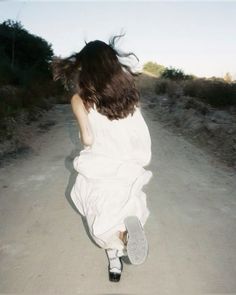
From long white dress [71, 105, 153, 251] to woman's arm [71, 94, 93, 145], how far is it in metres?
0.04

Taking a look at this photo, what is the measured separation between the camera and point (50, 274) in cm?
298

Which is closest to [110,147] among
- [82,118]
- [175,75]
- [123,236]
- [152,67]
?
[82,118]

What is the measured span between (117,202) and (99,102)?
78 centimetres

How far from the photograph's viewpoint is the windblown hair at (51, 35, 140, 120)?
2.60 meters

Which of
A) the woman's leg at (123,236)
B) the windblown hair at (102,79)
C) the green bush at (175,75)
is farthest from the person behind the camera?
the green bush at (175,75)

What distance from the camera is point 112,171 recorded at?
2797 mm

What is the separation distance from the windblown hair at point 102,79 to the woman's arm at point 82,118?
0.03 m

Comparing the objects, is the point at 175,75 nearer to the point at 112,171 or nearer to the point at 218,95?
the point at 218,95

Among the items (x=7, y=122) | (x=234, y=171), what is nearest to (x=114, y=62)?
(x=234, y=171)

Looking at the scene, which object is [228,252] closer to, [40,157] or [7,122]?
[40,157]

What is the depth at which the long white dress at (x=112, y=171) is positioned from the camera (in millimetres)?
2756

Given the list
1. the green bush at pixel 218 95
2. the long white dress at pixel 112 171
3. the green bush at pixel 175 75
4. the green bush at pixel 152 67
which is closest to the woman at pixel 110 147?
the long white dress at pixel 112 171

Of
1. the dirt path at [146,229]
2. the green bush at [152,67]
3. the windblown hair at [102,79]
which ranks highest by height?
the windblown hair at [102,79]

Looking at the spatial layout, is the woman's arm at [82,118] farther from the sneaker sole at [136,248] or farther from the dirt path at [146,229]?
the dirt path at [146,229]
